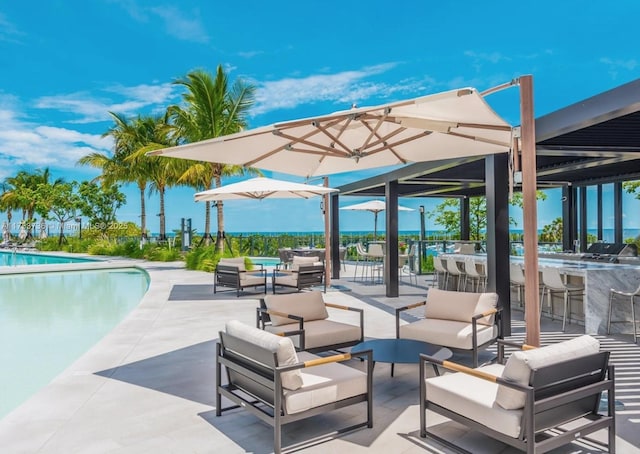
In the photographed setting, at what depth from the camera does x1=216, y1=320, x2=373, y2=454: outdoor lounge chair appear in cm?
315

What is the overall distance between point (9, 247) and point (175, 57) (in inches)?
859

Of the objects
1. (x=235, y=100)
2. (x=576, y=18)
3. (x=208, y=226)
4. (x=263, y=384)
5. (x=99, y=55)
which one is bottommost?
(x=263, y=384)

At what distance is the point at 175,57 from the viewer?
43125 millimetres

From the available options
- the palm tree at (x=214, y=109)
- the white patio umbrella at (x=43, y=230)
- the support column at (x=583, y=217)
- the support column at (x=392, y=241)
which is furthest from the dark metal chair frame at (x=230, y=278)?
the white patio umbrella at (x=43, y=230)

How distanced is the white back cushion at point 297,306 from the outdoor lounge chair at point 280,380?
1720 mm

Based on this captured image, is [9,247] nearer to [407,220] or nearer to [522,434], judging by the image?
[407,220]

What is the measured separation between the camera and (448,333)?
495cm

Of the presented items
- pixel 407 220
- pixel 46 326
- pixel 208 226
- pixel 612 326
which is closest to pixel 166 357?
pixel 46 326

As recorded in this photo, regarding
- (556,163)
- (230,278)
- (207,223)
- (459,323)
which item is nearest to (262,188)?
(230,278)

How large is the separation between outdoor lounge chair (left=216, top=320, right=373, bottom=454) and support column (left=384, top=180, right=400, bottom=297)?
6.80 m

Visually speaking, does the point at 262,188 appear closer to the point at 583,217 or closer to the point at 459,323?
the point at 459,323

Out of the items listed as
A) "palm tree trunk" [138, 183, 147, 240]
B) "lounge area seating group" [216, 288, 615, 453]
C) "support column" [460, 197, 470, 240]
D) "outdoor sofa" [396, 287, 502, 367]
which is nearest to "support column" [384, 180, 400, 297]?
"outdoor sofa" [396, 287, 502, 367]

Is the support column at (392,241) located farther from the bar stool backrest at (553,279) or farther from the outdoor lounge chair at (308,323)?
the outdoor lounge chair at (308,323)

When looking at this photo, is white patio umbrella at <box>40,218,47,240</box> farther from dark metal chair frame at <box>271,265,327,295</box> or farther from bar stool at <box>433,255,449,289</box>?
bar stool at <box>433,255,449,289</box>
